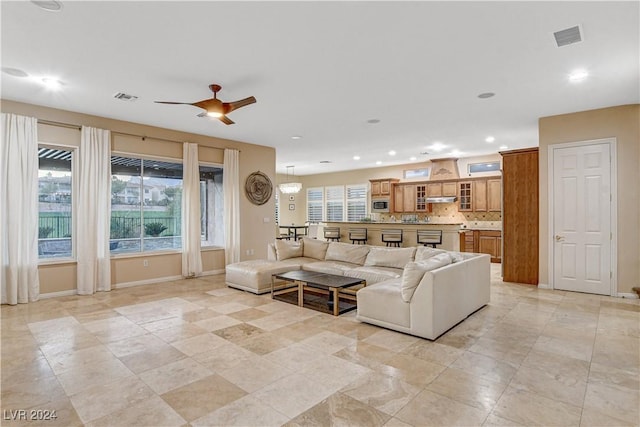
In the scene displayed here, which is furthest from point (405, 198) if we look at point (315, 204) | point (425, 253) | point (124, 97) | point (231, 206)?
point (124, 97)

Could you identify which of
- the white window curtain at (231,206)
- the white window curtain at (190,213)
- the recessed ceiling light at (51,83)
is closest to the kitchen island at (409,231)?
the white window curtain at (231,206)

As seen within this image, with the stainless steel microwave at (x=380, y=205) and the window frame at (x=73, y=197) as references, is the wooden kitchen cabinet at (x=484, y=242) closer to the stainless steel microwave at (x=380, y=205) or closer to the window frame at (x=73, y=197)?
the stainless steel microwave at (x=380, y=205)

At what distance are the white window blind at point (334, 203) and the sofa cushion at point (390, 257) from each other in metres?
7.65

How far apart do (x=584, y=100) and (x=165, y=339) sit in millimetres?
6495

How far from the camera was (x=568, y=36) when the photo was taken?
3258mm

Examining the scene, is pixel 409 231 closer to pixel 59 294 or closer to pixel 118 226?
pixel 118 226

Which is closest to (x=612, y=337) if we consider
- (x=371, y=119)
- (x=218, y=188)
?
(x=371, y=119)

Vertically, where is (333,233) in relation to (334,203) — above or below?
below

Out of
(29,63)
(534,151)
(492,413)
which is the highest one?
(29,63)

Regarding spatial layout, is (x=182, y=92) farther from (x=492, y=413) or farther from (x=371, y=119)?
(x=492, y=413)

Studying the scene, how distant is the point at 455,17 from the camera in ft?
9.61

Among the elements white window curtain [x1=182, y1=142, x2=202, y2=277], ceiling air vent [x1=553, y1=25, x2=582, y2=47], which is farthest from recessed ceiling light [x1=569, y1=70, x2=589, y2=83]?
white window curtain [x1=182, y1=142, x2=202, y2=277]

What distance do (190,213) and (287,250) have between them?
210 centimetres

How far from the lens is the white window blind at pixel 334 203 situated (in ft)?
44.3
